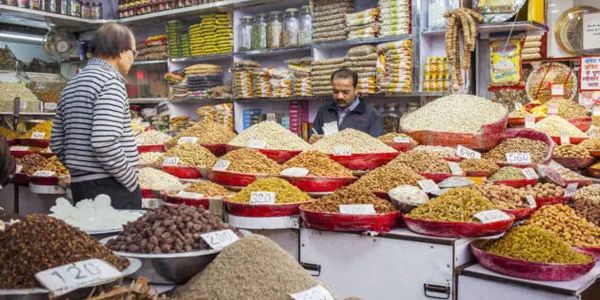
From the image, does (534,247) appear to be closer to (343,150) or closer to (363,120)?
(343,150)

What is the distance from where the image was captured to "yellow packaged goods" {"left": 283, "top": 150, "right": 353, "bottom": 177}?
283cm

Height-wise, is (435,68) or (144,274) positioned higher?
(435,68)

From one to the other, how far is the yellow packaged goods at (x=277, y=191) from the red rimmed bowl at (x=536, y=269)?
820mm

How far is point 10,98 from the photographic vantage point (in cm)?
547

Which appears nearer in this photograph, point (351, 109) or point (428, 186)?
point (428, 186)

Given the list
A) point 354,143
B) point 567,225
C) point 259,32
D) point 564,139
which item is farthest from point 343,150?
point 259,32

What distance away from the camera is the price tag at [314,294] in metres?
1.50

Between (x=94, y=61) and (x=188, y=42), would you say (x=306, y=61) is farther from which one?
(x=94, y=61)

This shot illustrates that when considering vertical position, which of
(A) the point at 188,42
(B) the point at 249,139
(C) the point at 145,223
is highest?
(A) the point at 188,42

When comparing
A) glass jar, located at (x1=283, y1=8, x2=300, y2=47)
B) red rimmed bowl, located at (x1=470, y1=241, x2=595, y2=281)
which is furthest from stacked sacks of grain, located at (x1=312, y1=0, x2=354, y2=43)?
red rimmed bowl, located at (x1=470, y1=241, x2=595, y2=281)

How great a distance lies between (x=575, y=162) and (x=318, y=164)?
1864 mm

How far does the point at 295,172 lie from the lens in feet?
9.23

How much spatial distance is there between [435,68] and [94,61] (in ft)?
8.79

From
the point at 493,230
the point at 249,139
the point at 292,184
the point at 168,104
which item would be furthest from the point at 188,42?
the point at 493,230
